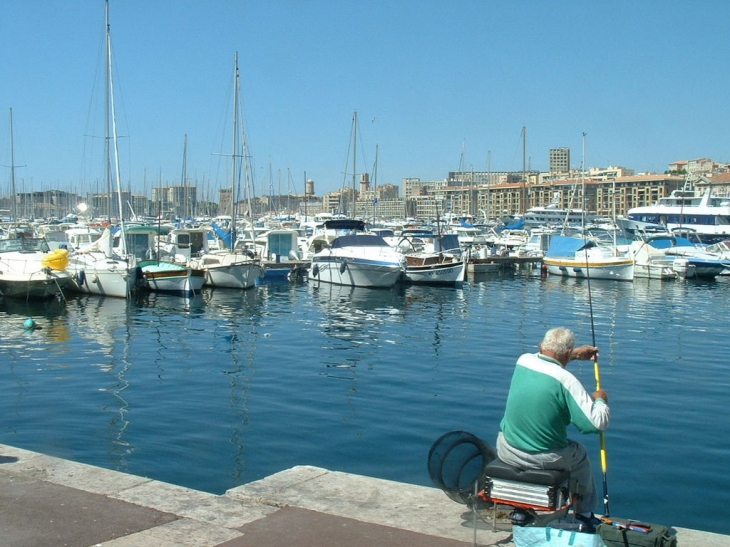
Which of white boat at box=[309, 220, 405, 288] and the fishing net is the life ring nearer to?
white boat at box=[309, 220, 405, 288]

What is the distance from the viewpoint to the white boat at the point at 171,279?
34906 mm

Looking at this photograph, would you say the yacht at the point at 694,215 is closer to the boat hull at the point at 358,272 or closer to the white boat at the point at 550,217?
the white boat at the point at 550,217

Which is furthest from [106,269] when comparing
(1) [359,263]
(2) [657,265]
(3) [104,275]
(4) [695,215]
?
(4) [695,215]

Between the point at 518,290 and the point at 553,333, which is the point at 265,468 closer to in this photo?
the point at 553,333

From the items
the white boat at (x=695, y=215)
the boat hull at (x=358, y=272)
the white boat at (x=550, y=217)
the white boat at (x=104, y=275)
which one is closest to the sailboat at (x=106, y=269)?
the white boat at (x=104, y=275)

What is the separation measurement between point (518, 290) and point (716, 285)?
458 inches

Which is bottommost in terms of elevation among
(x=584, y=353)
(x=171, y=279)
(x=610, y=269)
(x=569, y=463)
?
(x=610, y=269)

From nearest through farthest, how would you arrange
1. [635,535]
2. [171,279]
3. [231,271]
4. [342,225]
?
[635,535] → [171,279] → [231,271] → [342,225]

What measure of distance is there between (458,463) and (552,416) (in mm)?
912

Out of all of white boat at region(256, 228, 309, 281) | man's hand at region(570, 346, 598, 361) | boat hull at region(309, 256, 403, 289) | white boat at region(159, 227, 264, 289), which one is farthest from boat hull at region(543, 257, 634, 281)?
man's hand at region(570, 346, 598, 361)

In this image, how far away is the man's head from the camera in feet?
20.1

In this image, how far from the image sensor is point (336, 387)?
15852 millimetres

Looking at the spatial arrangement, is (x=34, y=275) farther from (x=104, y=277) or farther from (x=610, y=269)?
(x=610, y=269)

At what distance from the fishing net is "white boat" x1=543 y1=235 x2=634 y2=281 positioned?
37309 millimetres
